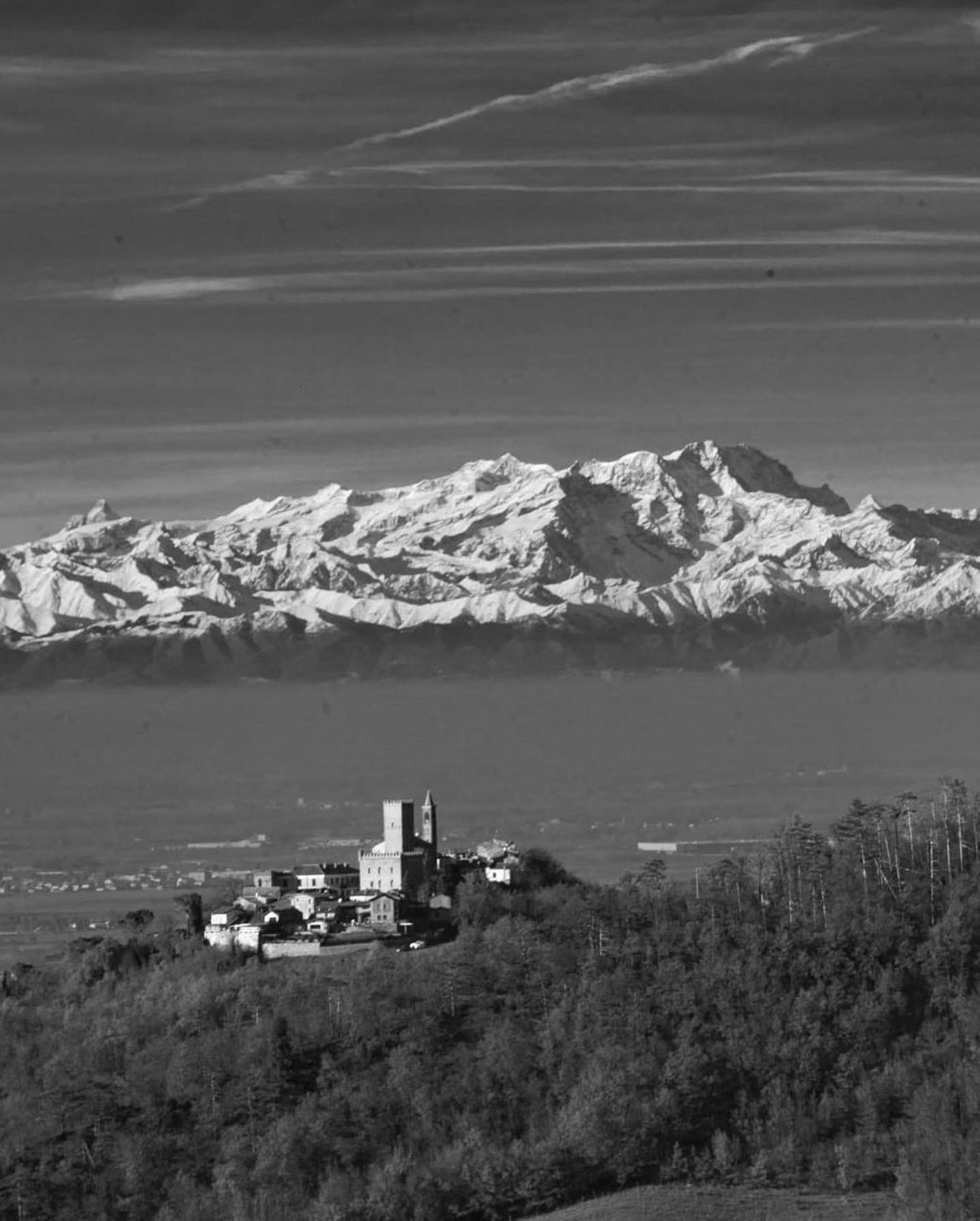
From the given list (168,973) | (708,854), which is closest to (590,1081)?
(168,973)

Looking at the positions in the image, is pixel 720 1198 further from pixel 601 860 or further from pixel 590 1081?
pixel 601 860

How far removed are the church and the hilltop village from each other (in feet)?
0.08

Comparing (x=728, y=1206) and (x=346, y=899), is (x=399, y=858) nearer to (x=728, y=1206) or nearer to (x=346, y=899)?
(x=346, y=899)

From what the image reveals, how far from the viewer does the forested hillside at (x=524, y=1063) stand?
78.2 metres

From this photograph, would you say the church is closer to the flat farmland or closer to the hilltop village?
the hilltop village

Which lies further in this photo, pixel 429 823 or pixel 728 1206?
pixel 429 823

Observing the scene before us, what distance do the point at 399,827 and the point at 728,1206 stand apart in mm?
28880

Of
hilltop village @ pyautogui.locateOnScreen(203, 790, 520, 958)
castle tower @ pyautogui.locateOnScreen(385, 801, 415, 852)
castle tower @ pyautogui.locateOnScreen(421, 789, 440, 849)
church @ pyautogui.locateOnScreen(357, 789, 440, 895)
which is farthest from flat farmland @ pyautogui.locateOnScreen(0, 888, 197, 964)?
castle tower @ pyautogui.locateOnScreen(385, 801, 415, 852)

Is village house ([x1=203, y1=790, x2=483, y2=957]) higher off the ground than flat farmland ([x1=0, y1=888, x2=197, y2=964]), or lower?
higher

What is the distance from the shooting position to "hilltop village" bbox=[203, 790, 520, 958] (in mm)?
94562

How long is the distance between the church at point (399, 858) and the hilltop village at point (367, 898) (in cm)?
2

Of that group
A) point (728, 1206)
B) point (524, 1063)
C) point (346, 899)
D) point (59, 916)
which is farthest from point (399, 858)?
point (59, 916)

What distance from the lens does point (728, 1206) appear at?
76.5m

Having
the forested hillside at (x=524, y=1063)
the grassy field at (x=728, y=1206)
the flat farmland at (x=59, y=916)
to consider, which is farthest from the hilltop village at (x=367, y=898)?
the flat farmland at (x=59, y=916)
